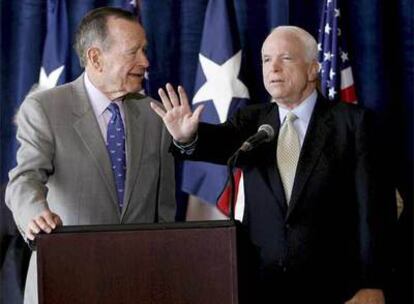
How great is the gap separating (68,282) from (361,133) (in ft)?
3.63

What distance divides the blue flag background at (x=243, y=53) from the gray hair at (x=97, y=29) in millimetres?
1141

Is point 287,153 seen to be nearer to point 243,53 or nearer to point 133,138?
point 133,138

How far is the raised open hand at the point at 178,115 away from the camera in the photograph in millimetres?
2072

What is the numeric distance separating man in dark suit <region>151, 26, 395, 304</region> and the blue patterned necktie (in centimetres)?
16

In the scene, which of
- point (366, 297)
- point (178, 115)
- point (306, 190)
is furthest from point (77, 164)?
point (366, 297)

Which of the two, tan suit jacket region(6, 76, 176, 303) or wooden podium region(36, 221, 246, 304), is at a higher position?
tan suit jacket region(6, 76, 176, 303)

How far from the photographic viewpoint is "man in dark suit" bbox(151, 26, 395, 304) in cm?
223

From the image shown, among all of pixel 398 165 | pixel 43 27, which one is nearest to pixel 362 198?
pixel 398 165

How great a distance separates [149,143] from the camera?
225cm

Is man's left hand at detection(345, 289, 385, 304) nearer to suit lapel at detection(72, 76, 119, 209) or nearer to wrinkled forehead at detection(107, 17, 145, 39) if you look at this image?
suit lapel at detection(72, 76, 119, 209)

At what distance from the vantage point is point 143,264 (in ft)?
5.22

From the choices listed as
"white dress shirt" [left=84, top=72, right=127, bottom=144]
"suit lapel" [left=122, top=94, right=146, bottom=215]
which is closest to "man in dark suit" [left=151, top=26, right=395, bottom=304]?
"suit lapel" [left=122, top=94, right=146, bottom=215]

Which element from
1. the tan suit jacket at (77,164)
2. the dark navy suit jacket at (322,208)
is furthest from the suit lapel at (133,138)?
the dark navy suit jacket at (322,208)

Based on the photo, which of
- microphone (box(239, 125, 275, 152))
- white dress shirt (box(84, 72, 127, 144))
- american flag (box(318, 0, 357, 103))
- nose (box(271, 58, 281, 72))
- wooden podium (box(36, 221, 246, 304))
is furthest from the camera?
american flag (box(318, 0, 357, 103))
